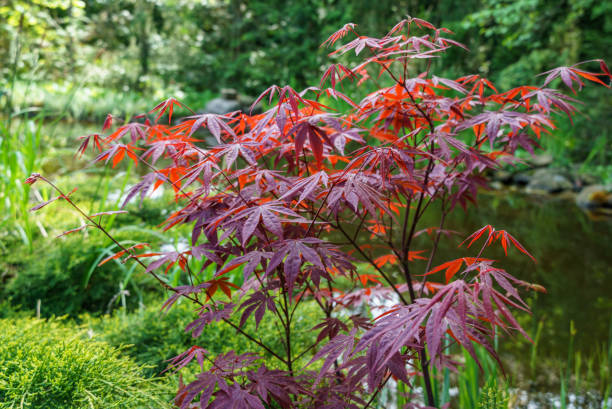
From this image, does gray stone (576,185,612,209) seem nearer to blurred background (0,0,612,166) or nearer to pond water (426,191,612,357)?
pond water (426,191,612,357)

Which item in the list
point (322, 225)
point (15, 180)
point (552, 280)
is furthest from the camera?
point (552, 280)

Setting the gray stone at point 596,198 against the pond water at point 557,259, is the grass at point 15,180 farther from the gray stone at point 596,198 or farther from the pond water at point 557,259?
the gray stone at point 596,198

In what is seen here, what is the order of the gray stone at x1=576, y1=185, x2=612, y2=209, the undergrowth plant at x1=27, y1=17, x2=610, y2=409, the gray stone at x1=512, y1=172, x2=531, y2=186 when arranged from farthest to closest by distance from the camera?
the gray stone at x1=512, y1=172, x2=531, y2=186 < the gray stone at x1=576, y1=185, x2=612, y2=209 < the undergrowth plant at x1=27, y1=17, x2=610, y2=409

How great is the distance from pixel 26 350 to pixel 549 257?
327 centimetres

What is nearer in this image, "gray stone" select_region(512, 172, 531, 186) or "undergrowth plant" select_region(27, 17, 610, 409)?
"undergrowth plant" select_region(27, 17, 610, 409)

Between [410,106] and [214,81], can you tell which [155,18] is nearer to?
[214,81]

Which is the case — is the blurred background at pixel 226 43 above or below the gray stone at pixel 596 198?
above

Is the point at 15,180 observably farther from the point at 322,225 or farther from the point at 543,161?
the point at 543,161

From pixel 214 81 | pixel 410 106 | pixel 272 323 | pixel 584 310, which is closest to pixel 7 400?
pixel 272 323

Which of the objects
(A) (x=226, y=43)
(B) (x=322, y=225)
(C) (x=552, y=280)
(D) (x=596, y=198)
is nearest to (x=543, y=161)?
(D) (x=596, y=198)

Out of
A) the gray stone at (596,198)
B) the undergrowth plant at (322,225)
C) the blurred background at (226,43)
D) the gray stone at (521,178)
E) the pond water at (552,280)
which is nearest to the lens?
the undergrowth plant at (322,225)

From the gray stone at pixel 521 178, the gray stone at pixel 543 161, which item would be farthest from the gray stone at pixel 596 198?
the gray stone at pixel 543 161

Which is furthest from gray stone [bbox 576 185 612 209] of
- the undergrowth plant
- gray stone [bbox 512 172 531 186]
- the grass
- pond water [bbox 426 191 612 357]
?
the grass

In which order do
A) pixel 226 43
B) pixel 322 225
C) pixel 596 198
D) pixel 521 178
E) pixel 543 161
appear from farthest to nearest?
pixel 226 43, pixel 543 161, pixel 521 178, pixel 596 198, pixel 322 225
